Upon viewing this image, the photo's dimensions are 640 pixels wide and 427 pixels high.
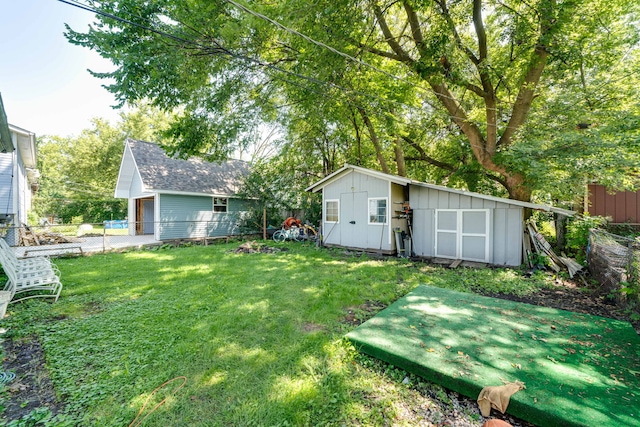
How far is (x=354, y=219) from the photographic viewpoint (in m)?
10.1

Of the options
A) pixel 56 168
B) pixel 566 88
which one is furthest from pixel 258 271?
pixel 56 168

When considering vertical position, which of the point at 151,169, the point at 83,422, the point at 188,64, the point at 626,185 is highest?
the point at 188,64

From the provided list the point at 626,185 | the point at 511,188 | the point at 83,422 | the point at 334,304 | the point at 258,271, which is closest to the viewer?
the point at 83,422

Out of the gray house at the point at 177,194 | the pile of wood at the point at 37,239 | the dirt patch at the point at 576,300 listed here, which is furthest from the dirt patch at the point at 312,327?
the pile of wood at the point at 37,239

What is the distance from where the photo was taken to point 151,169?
12.0 meters

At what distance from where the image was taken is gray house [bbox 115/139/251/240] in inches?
455

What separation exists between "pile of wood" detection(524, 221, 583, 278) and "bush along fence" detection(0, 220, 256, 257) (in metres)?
11.6

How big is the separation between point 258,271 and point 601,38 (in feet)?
37.6

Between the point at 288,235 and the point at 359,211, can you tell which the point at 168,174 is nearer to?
the point at 288,235

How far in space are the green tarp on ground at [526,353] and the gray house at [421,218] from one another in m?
3.71

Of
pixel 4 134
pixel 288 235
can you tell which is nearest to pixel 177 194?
pixel 288 235

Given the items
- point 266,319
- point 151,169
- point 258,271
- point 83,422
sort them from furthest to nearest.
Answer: point 151,169, point 258,271, point 266,319, point 83,422

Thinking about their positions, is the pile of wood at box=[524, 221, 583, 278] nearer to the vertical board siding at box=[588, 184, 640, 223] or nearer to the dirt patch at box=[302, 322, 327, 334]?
the vertical board siding at box=[588, 184, 640, 223]

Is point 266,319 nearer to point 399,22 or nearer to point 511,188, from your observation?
point 511,188
